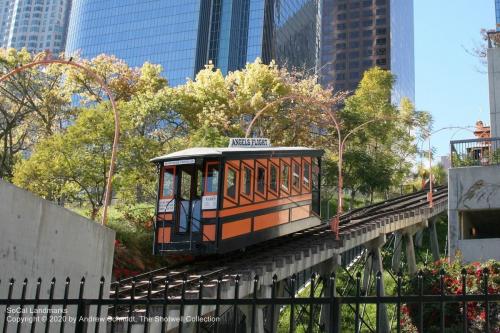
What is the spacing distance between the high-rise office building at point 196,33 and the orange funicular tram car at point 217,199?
81.9 m

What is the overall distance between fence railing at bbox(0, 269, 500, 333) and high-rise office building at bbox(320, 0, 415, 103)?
12156 cm

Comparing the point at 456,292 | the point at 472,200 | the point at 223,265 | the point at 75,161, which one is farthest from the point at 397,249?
the point at 75,161

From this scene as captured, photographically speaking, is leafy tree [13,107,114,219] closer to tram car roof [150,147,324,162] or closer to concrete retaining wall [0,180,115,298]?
tram car roof [150,147,324,162]

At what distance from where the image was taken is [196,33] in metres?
107

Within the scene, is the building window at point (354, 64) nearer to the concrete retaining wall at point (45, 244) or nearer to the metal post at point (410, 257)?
the metal post at point (410, 257)

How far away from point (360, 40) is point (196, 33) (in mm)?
52903

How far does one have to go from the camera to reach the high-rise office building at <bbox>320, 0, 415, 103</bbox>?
471 feet

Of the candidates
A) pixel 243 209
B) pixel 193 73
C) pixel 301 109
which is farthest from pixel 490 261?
pixel 193 73

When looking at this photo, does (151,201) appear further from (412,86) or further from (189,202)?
(412,86)

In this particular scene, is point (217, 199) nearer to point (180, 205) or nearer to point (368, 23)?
point (180, 205)

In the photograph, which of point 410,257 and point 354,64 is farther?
point 354,64

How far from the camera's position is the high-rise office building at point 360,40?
5648 inches

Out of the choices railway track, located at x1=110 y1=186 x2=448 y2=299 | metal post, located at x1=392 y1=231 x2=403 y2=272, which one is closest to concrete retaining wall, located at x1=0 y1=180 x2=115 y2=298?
railway track, located at x1=110 y1=186 x2=448 y2=299

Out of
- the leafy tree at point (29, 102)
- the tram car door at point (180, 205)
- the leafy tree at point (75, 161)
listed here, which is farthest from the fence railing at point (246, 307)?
the leafy tree at point (29, 102)
